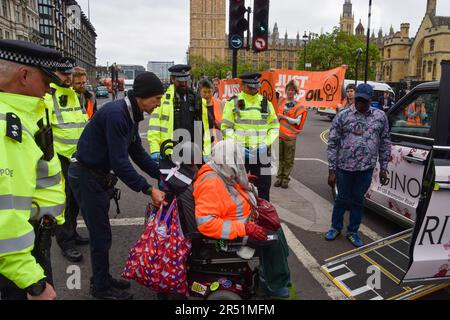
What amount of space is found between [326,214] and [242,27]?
4496mm

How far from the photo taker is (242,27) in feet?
26.9

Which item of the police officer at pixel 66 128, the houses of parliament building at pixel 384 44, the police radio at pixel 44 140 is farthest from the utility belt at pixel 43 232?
the houses of parliament building at pixel 384 44

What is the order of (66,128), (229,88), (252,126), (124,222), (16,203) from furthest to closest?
(229,88), (124,222), (252,126), (66,128), (16,203)

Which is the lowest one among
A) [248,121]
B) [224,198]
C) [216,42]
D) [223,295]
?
[223,295]

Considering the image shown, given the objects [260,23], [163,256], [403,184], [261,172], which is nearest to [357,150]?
[403,184]

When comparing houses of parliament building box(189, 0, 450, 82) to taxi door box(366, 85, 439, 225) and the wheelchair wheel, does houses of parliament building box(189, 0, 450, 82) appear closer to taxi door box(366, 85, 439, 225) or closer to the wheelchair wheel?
taxi door box(366, 85, 439, 225)

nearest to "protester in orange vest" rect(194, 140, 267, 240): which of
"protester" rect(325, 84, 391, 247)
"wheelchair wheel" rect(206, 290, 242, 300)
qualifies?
"wheelchair wheel" rect(206, 290, 242, 300)

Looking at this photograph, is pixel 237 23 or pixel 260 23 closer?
pixel 237 23

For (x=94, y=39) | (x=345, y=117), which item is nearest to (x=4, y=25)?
(x=345, y=117)

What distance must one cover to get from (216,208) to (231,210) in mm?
167

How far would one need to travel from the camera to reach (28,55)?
6.00ft

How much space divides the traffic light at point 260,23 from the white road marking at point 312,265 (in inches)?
194

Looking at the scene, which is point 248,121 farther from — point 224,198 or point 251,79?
point 224,198

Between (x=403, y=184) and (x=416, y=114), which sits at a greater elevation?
(x=416, y=114)
